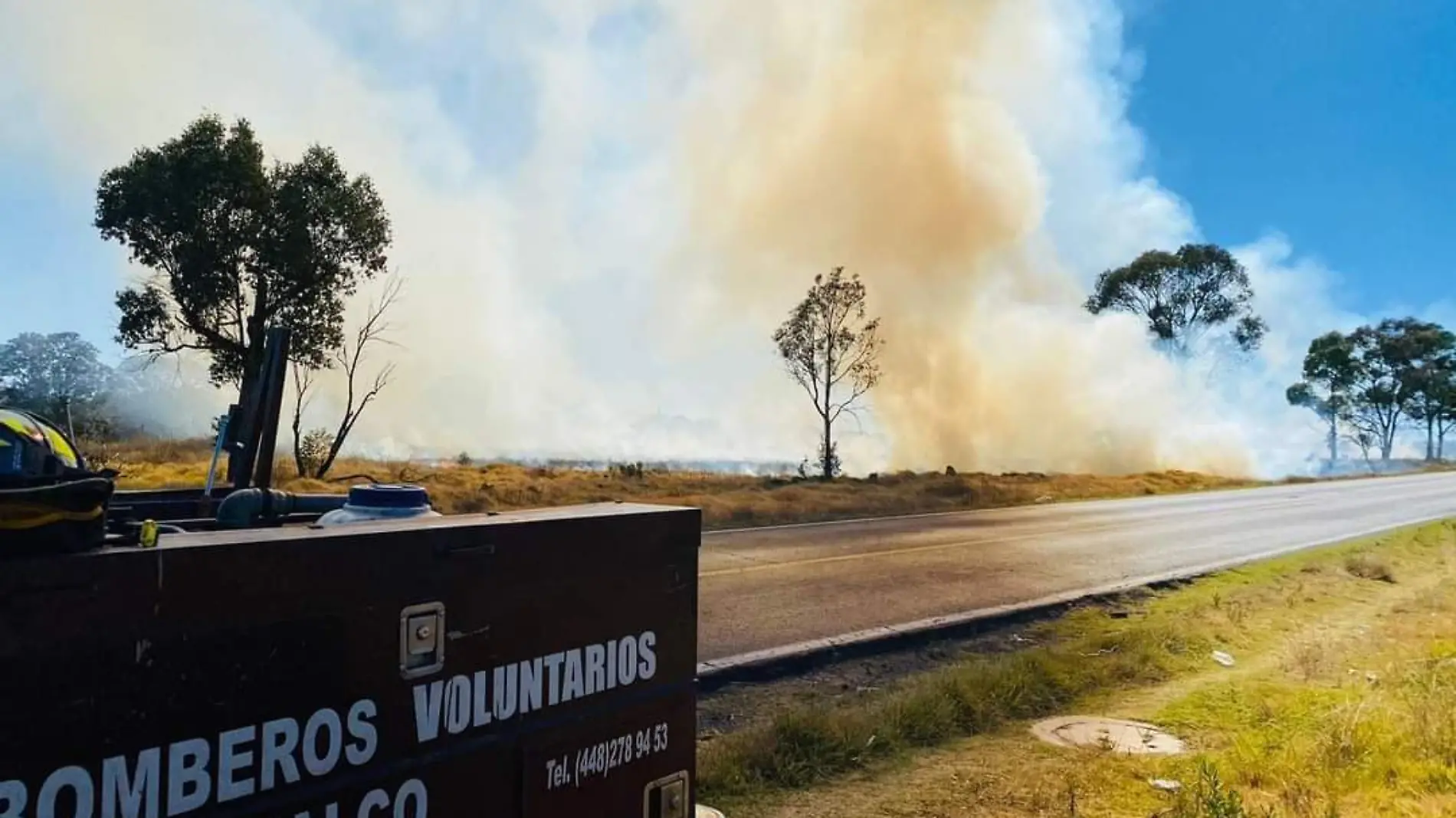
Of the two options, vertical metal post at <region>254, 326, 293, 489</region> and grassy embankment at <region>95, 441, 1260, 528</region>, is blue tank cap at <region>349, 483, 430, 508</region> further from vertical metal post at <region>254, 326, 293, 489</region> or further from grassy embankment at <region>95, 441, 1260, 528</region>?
grassy embankment at <region>95, 441, 1260, 528</region>

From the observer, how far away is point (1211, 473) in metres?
42.4

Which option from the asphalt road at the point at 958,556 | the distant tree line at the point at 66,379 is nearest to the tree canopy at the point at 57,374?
the distant tree line at the point at 66,379

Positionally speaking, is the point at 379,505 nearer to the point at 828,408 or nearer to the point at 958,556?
the point at 958,556

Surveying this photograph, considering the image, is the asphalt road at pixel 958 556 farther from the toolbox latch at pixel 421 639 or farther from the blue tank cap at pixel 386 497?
the toolbox latch at pixel 421 639

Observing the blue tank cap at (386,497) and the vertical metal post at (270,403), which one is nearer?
the blue tank cap at (386,497)

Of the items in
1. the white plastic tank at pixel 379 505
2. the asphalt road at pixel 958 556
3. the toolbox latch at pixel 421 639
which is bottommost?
the asphalt road at pixel 958 556

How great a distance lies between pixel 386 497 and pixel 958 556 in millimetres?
11095

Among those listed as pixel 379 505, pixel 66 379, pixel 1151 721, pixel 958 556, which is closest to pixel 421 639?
pixel 379 505

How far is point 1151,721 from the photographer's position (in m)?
5.57

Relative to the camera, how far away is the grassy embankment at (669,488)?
55.5 ft

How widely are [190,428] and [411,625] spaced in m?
22.9

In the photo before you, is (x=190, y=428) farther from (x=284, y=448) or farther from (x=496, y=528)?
(x=496, y=528)

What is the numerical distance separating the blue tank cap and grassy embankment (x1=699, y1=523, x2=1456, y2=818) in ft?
8.03

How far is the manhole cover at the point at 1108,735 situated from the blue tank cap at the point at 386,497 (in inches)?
159
